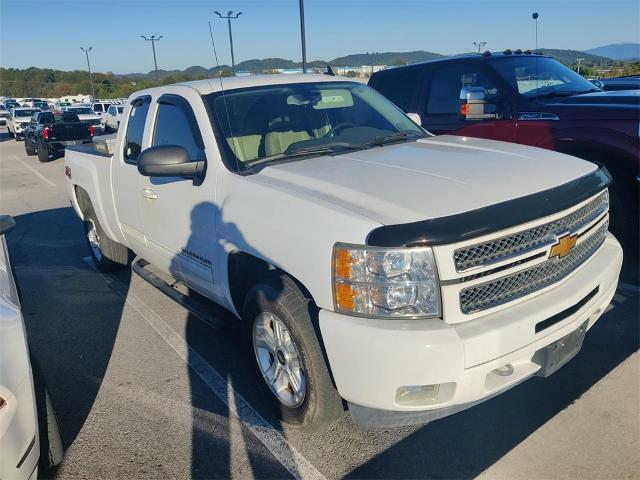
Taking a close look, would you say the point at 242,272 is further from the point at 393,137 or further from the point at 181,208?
the point at 393,137

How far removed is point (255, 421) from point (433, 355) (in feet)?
4.48

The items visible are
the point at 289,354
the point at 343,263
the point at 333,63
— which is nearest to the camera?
the point at 343,263

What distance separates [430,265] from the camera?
2227mm

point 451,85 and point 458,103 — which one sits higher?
point 451,85

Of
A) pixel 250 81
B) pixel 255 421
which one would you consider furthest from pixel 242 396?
pixel 250 81

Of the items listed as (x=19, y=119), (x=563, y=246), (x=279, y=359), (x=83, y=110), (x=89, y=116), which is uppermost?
(x=83, y=110)

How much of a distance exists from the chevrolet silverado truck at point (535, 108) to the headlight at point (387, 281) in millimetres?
3216

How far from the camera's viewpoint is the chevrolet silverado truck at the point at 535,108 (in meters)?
4.66

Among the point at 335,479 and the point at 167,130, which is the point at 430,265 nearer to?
the point at 335,479

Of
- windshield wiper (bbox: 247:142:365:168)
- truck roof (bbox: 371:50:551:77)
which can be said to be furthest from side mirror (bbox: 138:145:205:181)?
truck roof (bbox: 371:50:551:77)

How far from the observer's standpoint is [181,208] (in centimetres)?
362

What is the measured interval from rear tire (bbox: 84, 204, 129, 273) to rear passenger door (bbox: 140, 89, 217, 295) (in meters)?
1.47

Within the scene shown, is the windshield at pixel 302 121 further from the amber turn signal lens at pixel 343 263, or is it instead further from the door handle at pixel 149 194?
the amber turn signal lens at pixel 343 263

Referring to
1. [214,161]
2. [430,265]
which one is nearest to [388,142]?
[214,161]
